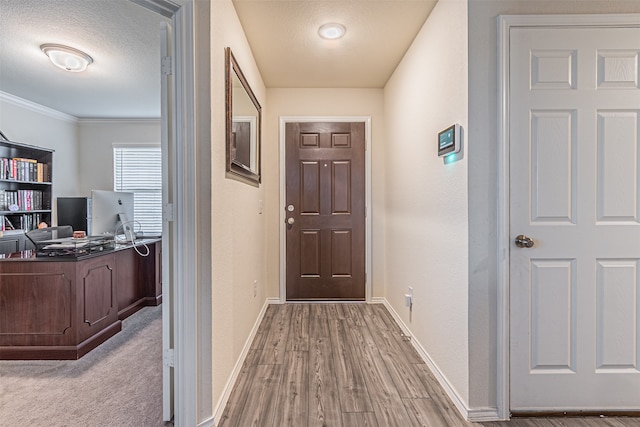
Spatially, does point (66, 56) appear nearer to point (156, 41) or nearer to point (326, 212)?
point (156, 41)

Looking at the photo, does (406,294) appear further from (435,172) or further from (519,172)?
(519,172)

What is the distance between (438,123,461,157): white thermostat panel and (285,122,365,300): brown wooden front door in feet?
5.35

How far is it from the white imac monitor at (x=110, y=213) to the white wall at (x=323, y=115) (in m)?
1.42

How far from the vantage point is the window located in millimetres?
4879

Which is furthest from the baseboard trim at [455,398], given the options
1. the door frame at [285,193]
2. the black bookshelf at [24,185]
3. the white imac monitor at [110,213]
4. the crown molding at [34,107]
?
the crown molding at [34,107]

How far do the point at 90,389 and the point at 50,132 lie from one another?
13.6 feet

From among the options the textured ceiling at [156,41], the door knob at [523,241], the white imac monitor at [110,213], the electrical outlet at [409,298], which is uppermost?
the textured ceiling at [156,41]

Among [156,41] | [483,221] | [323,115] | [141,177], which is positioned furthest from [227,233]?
[141,177]

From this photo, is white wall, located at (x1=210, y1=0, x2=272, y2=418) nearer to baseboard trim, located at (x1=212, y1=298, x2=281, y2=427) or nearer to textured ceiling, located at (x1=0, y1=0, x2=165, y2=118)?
baseboard trim, located at (x1=212, y1=298, x2=281, y2=427)

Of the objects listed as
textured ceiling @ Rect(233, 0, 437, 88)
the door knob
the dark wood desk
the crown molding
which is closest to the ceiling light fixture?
textured ceiling @ Rect(233, 0, 437, 88)

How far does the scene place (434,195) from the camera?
206cm

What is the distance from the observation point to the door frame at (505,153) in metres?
1.57

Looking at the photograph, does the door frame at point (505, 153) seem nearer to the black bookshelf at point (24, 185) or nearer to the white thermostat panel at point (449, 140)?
the white thermostat panel at point (449, 140)

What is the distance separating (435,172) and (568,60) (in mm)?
858
